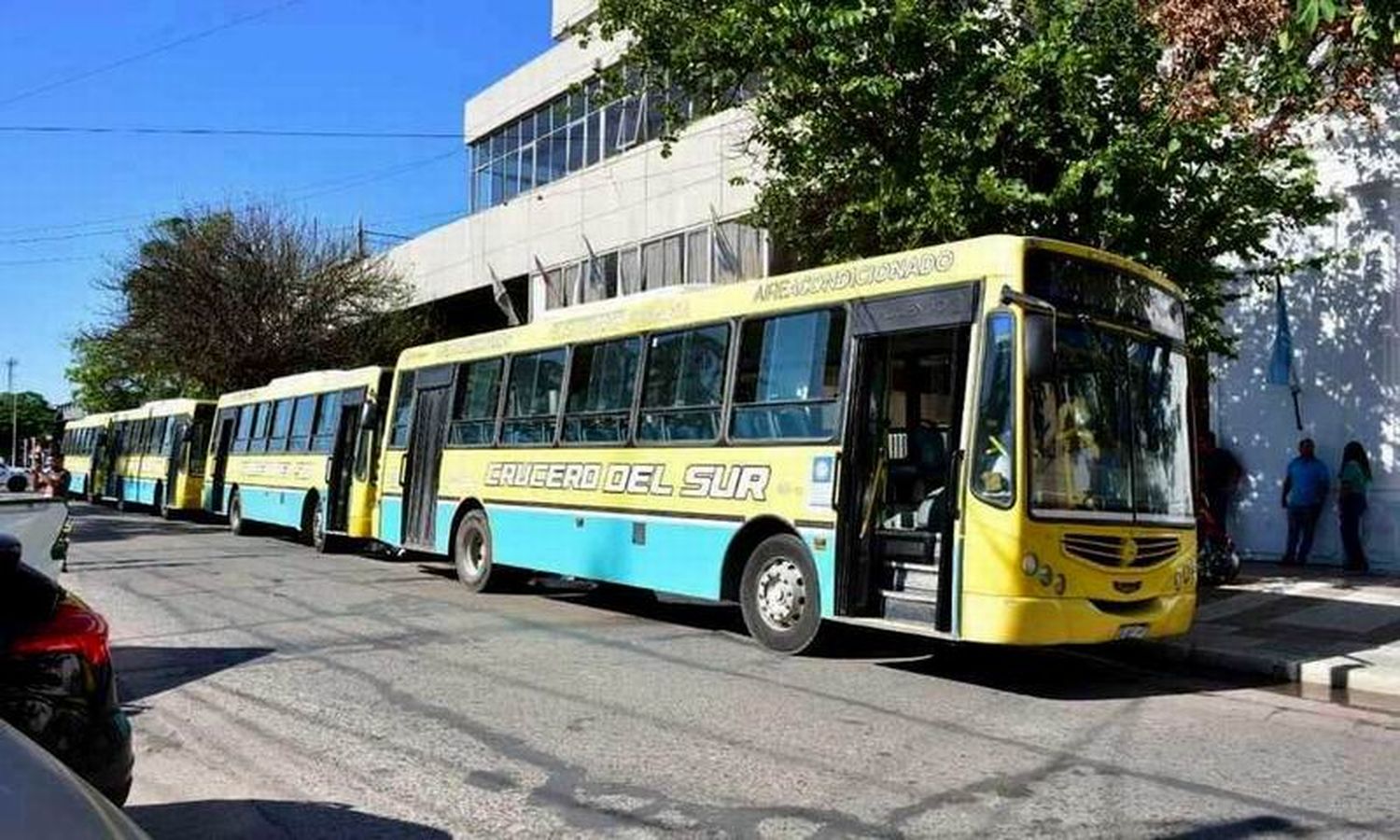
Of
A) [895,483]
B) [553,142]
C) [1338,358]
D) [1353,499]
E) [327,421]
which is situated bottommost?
[895,483]

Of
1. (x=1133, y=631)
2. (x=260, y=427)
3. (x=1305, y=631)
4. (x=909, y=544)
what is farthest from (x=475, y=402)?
(x=260, y=427)

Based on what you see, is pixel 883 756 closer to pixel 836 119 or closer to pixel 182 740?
pixel 182 740

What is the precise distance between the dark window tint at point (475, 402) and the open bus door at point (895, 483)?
572 cm

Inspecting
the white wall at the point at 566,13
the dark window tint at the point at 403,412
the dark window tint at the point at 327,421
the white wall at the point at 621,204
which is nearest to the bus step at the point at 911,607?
the dark window tint at the point at 403,412

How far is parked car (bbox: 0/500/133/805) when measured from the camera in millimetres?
4176

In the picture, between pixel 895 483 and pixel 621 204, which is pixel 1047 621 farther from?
pixel 621 204

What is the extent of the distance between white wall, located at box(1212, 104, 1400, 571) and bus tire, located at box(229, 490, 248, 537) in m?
18.0

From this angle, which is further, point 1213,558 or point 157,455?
point 157,455

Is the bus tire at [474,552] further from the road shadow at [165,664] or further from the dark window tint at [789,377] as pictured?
the dark window tint at [789,377]

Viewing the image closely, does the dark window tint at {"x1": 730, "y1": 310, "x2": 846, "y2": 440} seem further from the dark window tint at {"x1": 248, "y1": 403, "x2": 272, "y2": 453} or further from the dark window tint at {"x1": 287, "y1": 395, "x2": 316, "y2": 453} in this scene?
the dark window tint at {"x1": 248, "y1": 403, "x2": 272, "y2": 453}

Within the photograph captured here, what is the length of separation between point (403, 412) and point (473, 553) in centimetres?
310

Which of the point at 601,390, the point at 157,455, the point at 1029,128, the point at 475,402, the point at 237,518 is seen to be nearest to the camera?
the point at 1029,128

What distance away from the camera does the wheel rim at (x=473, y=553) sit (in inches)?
539

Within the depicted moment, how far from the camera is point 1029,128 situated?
11.2 m
